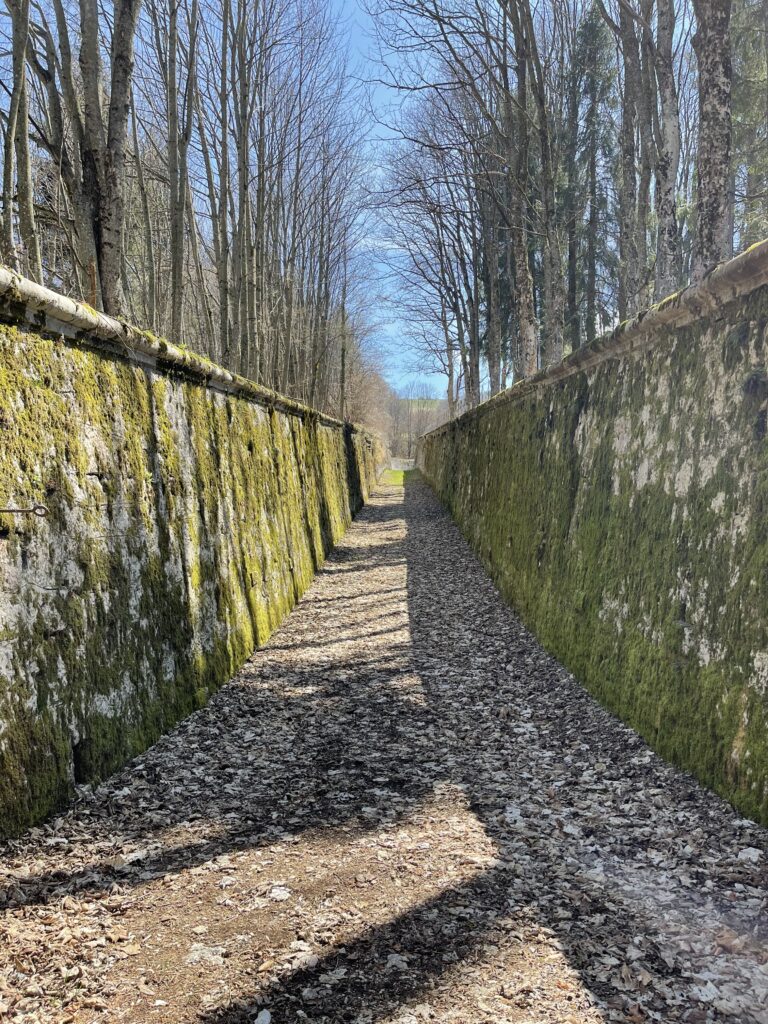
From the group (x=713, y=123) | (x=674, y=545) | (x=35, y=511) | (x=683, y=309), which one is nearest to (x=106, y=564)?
(x=35, y=511)

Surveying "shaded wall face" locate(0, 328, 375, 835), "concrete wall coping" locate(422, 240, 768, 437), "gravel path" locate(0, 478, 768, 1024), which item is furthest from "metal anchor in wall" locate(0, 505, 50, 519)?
"concrete wall coping" locate(422, 240, 768, 437)

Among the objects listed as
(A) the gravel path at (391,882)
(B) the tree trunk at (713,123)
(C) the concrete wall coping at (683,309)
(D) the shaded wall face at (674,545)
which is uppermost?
(B) the tree trunk at (713,123)

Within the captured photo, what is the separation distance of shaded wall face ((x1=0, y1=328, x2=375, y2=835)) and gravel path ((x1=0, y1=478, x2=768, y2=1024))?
0.91 feet

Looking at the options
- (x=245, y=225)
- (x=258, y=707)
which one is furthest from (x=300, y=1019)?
(x=245, y=225)

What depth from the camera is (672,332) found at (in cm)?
366

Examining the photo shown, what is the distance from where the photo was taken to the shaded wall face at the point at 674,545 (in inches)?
108

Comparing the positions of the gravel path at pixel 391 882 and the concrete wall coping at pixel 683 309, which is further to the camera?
the concrete wall coping at pixel 683 309

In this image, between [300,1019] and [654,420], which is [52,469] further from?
[654,420]

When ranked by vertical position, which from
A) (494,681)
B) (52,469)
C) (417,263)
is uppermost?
(417,263)

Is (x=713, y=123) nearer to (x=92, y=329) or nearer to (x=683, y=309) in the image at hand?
(x=683, y=309)

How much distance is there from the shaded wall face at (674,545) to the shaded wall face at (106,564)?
2.76 metres

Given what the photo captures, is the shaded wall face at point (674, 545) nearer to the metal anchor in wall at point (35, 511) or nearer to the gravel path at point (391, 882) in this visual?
the gravel path at point (391, 882)

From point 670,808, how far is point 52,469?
10.5 ft

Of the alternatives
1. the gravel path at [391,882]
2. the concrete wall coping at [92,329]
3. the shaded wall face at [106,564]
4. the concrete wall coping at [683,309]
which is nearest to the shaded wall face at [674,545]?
the concrete wall coping at [683,309]
